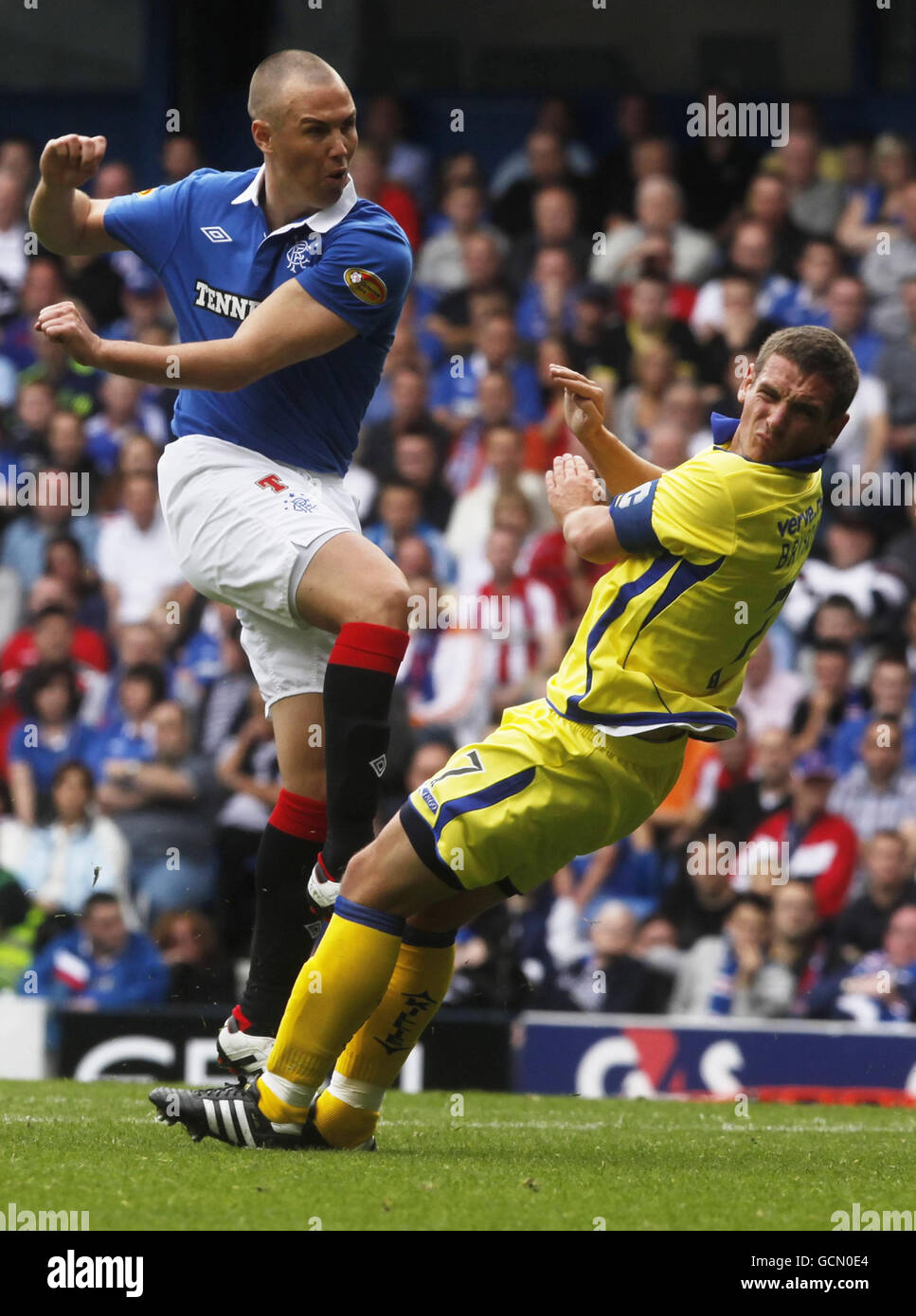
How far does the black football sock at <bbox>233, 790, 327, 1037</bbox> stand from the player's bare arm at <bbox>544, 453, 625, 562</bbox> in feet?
3.57

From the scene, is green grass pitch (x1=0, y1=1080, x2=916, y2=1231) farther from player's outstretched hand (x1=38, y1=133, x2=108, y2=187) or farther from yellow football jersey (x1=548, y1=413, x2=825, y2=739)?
player's outstretched hand (x1=38, y1=133, x2=108, y2=187)

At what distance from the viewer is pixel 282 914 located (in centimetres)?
514

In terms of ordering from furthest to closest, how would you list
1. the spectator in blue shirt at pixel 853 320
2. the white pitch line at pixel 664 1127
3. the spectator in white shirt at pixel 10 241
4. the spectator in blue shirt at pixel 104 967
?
the spectator in white shirt at pixel 10 241 < the spectator in blue shirt at pixel 853 320 < the spectator in blue shirt at pixel 104 967 < the white pitch line at pixel 664 1127

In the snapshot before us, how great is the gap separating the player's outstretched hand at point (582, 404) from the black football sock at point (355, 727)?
2.33ft

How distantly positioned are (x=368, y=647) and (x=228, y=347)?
83 centimetres

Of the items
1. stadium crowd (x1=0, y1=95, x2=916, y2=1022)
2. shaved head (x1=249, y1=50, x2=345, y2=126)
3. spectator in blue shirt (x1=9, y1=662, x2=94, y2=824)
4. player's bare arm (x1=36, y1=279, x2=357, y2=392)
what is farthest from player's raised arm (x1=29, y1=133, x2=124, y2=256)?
spectator in blue shirt (x1=9, y1=662, x2=94, y2=824)

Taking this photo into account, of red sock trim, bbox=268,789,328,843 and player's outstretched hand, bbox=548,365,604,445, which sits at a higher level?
player's outstretched hand, bbox=548,365,604,445

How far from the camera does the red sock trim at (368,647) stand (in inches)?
190

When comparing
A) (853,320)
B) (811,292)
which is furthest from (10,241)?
(853,320)

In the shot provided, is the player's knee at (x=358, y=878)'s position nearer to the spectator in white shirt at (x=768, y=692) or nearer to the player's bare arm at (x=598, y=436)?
the player's bare arm at (x=598, y=436)

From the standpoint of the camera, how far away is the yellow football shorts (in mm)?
4438

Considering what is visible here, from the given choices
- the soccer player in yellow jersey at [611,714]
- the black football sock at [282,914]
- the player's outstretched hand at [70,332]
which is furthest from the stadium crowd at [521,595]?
the player's outstretched hand at [70,332]
